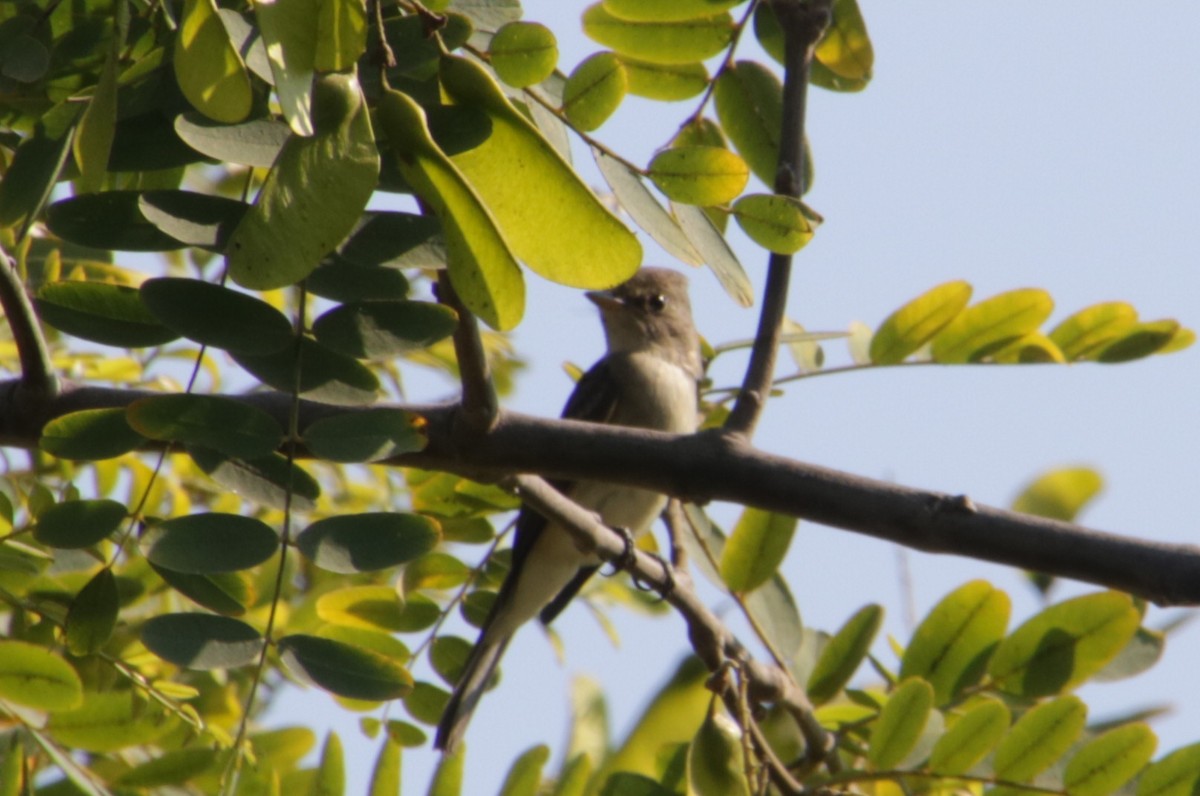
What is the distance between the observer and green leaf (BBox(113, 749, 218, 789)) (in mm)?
2518

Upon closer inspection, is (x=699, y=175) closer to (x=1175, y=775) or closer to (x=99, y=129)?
(x=99, y=129)

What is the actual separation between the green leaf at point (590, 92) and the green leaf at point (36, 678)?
111cm

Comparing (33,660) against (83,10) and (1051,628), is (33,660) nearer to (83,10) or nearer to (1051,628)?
(83,10)

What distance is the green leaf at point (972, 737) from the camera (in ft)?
8.54

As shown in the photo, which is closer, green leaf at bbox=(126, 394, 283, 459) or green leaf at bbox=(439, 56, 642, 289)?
green leaf at bbox=(439, 56, 642, 289)

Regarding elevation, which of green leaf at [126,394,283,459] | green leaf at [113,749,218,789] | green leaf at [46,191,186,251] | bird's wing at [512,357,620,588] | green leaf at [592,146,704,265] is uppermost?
bird's wing at [512,357,620,588]

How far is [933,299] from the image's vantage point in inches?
131

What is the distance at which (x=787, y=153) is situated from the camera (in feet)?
8.58

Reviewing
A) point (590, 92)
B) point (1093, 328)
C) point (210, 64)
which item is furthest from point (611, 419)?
point (210, 64)

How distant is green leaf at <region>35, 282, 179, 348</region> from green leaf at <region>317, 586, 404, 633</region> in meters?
1.15

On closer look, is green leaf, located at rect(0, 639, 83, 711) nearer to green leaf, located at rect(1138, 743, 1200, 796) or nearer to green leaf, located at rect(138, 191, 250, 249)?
green leaf, located at rect(138, 191, 250, 249)

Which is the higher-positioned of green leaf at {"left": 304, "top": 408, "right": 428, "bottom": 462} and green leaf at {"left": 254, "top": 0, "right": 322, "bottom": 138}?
green leaf at {"left": 254, "top": 0, "right": 322, "bottom": 138}

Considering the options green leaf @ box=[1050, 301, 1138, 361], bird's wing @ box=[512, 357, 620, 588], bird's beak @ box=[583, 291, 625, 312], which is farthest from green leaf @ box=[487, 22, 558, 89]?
bird's beak @ box=[583, 291, 625, 312]

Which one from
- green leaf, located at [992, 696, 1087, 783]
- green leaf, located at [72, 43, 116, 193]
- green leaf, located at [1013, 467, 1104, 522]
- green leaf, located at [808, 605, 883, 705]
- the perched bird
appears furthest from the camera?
green leaf, located at [1013, 467, 1104, 522]
